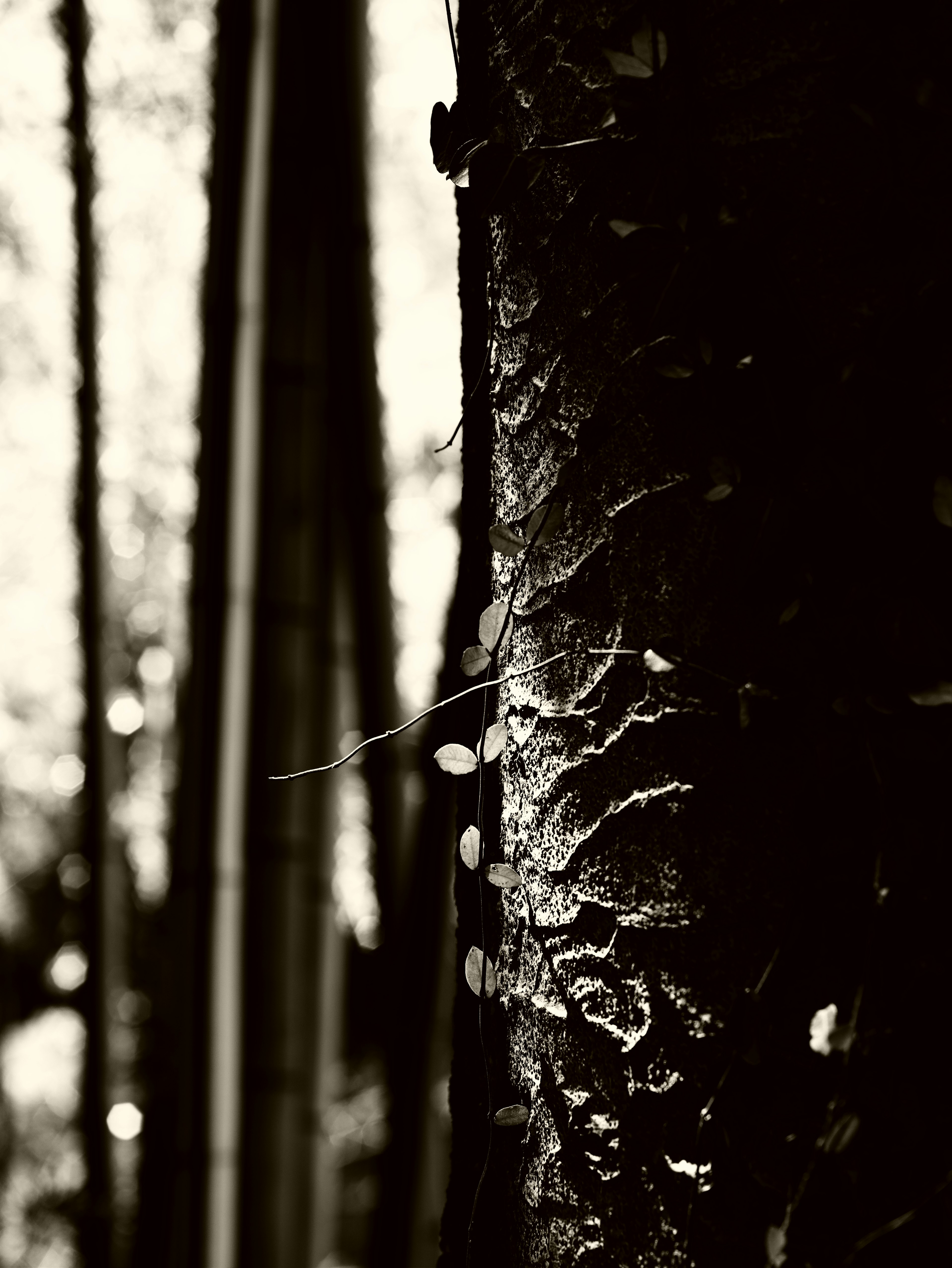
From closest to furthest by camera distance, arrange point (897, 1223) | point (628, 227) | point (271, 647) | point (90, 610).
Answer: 1. point (897, 1223)
2. point (628, 227)
3. point (271, 647)
4. point (90, 610)

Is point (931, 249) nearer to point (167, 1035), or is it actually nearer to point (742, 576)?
point (742, 576)

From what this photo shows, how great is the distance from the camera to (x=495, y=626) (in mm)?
607

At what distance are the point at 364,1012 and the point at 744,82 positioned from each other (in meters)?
2.42

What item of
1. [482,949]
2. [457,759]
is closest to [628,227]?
[457,759]

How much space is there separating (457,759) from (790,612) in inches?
9.3

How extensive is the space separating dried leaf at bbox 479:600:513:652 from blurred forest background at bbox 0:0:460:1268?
0.98 meters

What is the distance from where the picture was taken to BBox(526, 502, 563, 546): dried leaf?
1.84 ft

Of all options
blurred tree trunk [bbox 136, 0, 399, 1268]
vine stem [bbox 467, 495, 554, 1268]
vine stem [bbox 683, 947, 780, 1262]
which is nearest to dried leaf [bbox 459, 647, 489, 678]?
vine stem [bbox 467, 495, 554, 1268]

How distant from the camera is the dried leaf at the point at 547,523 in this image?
56cm

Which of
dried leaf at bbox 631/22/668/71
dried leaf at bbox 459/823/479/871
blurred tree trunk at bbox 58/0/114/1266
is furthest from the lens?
blurred tree trunk at bbox 58/0/114/1266

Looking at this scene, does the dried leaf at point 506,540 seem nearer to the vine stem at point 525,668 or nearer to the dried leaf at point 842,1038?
the vine stem at point 525,668

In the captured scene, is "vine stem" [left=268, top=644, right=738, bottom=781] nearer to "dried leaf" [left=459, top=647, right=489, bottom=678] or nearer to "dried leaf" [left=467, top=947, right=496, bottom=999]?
"dried leaf" [left=459, top=647, right=489, bottom=678]

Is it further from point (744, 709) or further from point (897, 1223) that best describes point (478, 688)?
point (897, 1223)

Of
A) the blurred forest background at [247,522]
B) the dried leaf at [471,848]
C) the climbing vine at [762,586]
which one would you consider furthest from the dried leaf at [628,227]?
the blurred forest background at [247,522]
